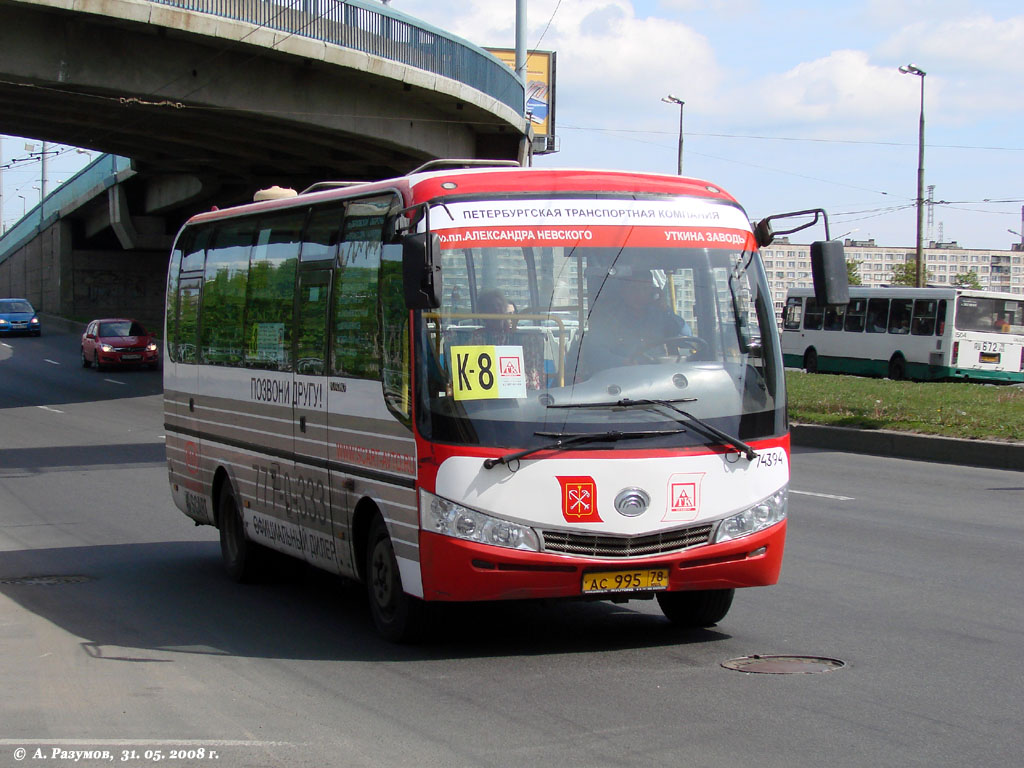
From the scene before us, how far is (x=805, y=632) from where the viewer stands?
315 inches

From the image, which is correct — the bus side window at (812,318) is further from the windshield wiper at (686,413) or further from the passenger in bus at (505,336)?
the passenger in bus at (505,336)

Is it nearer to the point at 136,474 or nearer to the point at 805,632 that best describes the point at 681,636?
the point at 805,632

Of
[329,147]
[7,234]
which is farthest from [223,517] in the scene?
[7,234]

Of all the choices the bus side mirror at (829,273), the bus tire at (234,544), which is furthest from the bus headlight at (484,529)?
the bus tire at (234,544)

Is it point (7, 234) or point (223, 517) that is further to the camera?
point (7, 234)

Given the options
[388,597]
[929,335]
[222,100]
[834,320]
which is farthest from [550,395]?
[834,320]

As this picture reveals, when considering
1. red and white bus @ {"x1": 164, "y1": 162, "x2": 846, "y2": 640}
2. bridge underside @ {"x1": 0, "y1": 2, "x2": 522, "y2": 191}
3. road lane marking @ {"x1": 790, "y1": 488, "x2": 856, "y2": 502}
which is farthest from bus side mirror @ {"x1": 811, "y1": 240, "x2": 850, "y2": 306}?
bridge underside @ {"x1": 0, "y1": 2, "x2": 522, "y2": 191}

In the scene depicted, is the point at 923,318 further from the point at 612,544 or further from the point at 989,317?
the point at 612,544

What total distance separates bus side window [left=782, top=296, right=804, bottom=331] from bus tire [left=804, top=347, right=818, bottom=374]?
48.3 inches

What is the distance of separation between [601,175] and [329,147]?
29685 millimetres

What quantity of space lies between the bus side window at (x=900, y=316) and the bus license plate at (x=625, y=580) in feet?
117

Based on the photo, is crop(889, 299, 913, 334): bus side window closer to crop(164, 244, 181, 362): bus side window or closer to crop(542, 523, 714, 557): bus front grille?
crop(164, 244, 181, 362): bus side window

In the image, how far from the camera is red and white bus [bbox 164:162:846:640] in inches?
285

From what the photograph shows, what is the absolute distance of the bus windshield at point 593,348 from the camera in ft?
24.1
